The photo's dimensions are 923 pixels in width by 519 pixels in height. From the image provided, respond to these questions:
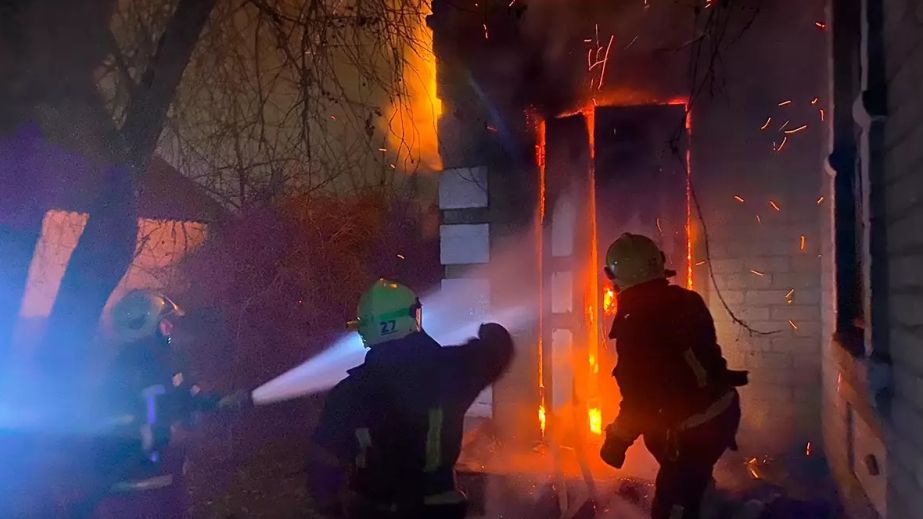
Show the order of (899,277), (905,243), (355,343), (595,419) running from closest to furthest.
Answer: (905,243), (899,277), (595,419), (355,343)

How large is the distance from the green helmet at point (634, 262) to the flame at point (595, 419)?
2.34 meters

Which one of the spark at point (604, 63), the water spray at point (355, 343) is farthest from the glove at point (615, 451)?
the spark at point (604, 63)

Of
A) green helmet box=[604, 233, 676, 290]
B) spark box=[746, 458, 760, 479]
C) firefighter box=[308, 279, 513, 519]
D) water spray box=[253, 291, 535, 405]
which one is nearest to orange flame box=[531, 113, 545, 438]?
water spray box=[253, 291, 535, 405]

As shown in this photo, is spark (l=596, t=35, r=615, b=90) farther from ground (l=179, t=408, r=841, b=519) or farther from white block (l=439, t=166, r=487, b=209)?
ground (l=179, t=408, r=841, b=519)

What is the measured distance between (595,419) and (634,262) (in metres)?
2.55

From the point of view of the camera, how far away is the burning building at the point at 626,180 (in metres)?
5.54

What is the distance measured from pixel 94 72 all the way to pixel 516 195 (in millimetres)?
3518

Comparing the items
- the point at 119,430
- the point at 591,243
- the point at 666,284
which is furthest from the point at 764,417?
the point at 119,430

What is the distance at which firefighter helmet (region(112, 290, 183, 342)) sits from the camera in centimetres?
468

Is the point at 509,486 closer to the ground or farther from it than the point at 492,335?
closer to the ground

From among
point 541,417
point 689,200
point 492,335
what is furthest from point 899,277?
point 541,417

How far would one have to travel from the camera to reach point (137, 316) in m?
4.73

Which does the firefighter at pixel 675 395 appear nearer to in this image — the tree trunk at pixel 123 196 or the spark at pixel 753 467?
the spark at pixel 753 467

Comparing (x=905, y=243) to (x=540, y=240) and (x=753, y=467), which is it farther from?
(x=540, y=240)
